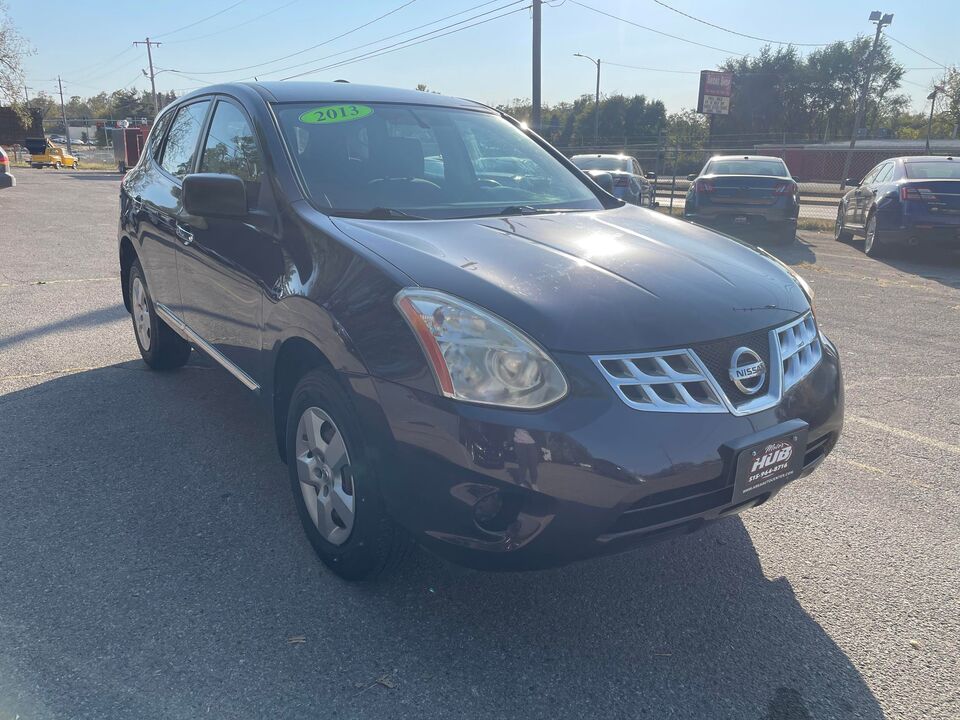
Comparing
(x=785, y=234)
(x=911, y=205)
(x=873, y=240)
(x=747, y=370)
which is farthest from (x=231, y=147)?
(x=785, y=234)

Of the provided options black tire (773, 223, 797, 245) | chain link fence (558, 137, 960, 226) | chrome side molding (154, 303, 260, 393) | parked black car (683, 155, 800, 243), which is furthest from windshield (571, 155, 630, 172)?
chain link fence (558, 137, 960, 226)

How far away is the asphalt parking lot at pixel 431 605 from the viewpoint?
2236 millimetres

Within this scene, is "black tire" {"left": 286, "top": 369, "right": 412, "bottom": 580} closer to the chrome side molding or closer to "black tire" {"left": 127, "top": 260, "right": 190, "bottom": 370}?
the chrome side molding

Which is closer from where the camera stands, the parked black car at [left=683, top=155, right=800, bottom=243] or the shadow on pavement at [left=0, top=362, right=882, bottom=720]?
the shadow on pavement at [left=0, top=362, right=882, bottom=720]

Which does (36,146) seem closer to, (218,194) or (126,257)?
(126,257)

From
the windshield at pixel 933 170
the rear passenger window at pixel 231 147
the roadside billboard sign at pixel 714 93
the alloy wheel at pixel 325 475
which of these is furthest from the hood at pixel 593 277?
the roadside billboard sign at pixel 714 93

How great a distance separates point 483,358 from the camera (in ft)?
7.14

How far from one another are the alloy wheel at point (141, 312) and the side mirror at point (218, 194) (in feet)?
6.95

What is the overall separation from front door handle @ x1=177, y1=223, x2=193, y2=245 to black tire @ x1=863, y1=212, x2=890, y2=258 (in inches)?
381

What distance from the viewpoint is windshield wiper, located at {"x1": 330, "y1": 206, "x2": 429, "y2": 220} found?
2.93m

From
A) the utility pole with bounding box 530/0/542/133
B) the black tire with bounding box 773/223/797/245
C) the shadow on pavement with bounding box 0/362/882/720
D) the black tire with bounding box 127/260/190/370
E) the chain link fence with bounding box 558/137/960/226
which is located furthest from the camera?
the chain link fence with bounding box 558/137/960/226

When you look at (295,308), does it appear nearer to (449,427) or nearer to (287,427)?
(287,427)

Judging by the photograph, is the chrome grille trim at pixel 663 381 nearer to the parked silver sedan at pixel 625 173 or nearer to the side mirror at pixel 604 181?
the side mirror at pixel 604 181

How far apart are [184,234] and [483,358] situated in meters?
2.39
